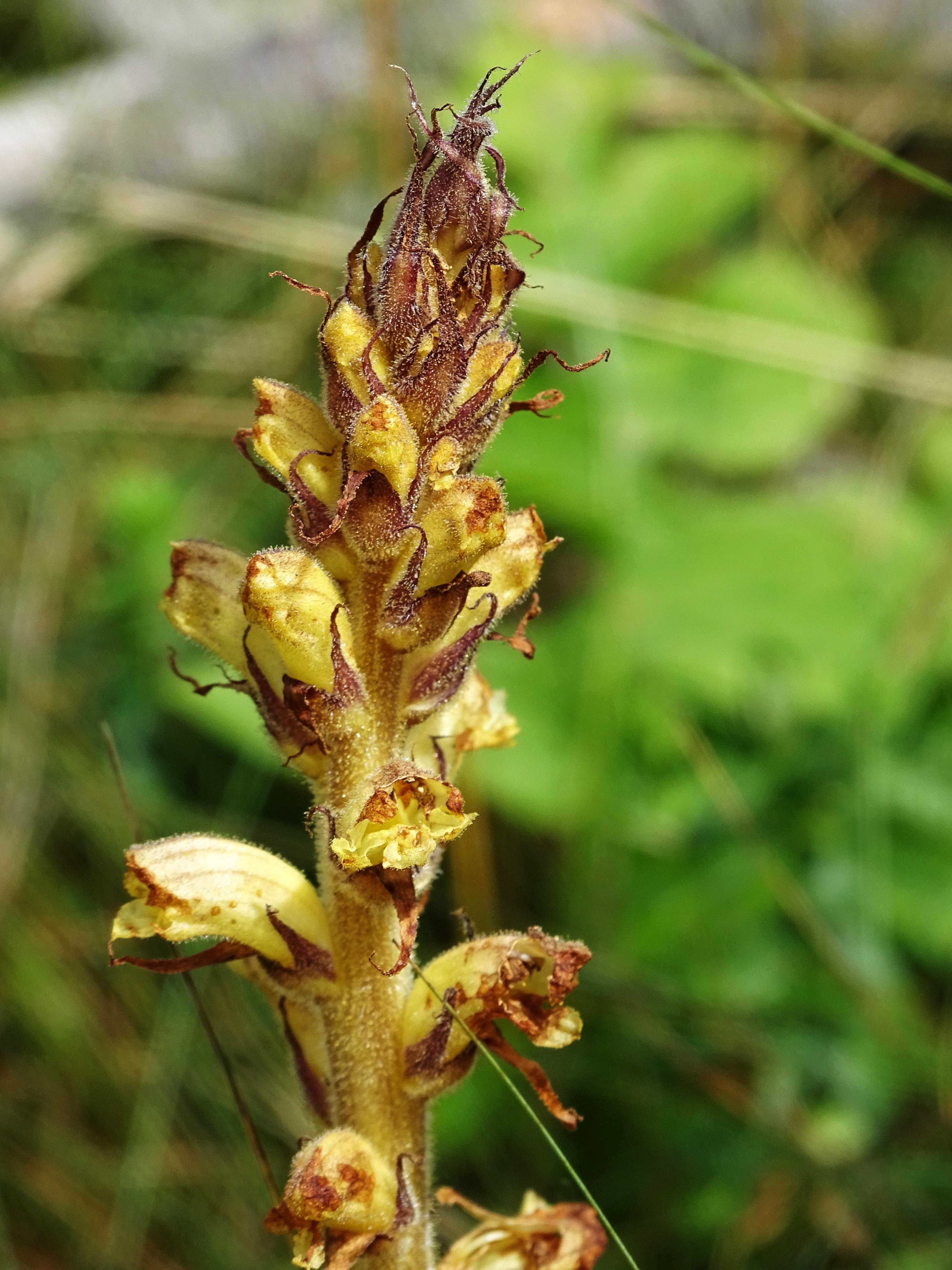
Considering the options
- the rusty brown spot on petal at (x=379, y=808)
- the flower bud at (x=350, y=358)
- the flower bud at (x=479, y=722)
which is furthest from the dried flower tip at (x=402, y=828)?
the flower bud at (x=350, y=358)

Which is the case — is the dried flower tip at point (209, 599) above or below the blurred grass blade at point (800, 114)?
below

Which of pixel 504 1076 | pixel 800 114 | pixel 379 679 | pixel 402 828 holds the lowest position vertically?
pixel 504 1076

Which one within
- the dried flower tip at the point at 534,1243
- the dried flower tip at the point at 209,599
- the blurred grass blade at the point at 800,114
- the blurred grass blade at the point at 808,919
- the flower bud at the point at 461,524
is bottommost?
the blurred grass blade at the point at 808,919

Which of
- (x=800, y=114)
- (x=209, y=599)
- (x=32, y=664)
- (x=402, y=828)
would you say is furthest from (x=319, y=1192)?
(x=32, y=664)

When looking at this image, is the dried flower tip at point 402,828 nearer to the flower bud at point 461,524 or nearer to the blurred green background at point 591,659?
the flower bud at point 461,524

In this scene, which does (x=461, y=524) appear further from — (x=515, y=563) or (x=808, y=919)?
(x=808, y=919)
